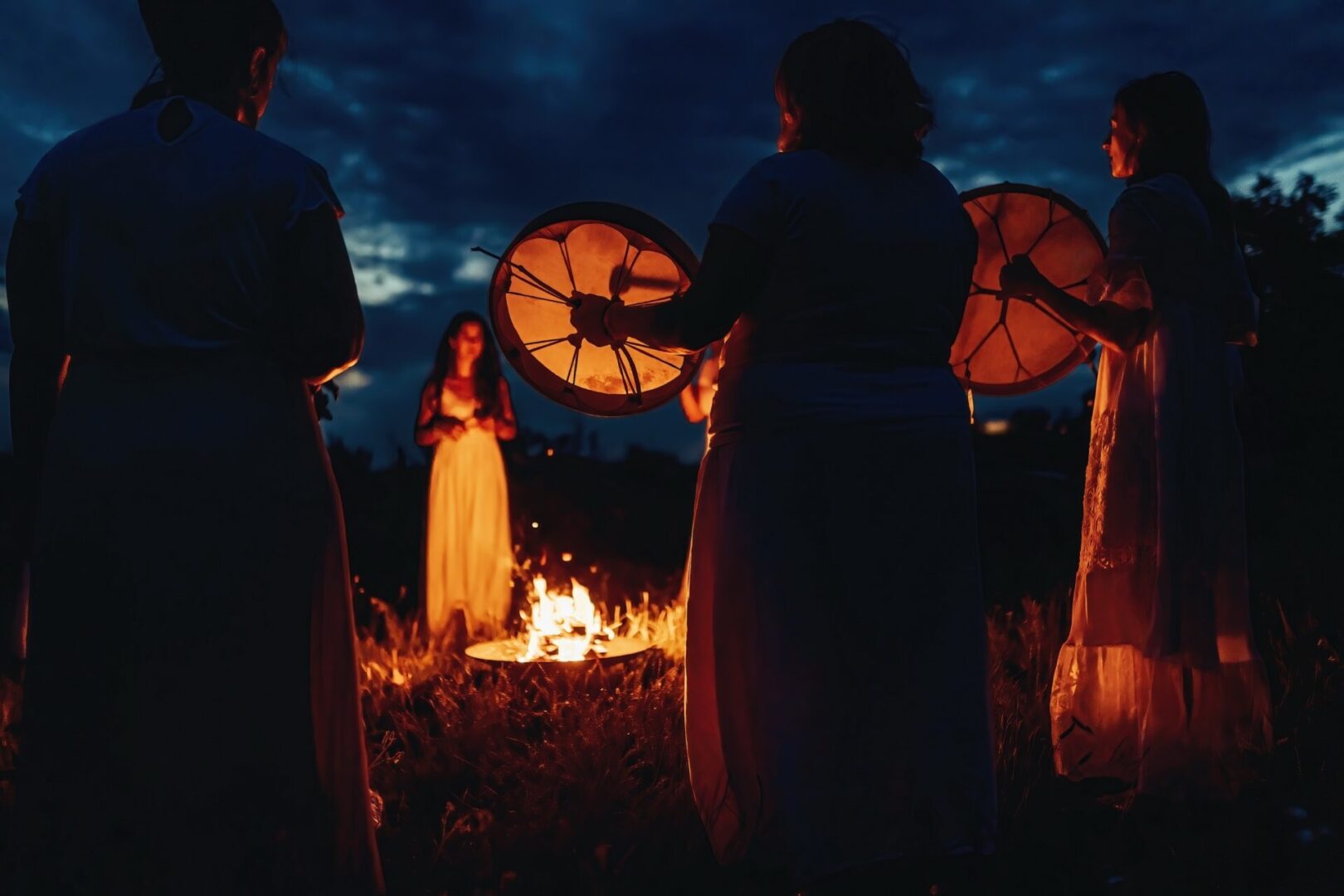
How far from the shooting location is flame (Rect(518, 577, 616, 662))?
541 centimetres

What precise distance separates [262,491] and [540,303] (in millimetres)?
1408

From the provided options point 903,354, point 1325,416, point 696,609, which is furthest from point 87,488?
point 1325,416

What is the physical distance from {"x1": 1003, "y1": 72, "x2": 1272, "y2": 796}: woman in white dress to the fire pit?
7.58 feet

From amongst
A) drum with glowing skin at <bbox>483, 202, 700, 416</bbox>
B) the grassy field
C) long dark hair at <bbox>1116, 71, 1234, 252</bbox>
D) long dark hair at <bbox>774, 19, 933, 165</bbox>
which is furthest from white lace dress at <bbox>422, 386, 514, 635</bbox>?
long dark hair at <bbox>774, 19, 933, 165</bbox>

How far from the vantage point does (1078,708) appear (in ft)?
13.1

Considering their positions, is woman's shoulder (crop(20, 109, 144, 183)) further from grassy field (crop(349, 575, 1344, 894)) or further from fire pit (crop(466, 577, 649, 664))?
fire pit (crop(466, 577, 649, 664))

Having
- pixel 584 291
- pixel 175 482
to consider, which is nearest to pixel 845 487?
pixel 584 291

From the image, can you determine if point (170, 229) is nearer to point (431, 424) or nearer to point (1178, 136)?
point (1178, 136)

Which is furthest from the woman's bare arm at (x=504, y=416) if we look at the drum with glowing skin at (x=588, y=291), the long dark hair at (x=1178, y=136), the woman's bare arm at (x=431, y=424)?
the long dark hair at (x=1178, y=136)

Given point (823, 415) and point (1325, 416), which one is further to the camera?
point (1325, 416)

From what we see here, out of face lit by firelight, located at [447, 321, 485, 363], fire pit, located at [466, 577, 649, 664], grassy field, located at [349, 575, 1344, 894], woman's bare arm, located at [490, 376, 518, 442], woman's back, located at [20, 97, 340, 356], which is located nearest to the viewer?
woman's back, located at [20, 97, 340, 356]

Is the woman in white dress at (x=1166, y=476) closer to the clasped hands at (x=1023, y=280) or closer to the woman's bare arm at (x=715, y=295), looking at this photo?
the clasped hands at (x=1023, y=280)

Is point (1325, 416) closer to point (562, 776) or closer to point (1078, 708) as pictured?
point (1078, 708)

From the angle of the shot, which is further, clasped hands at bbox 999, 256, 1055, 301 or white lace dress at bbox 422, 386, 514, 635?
white lace dress at bbox 422, 386, 514, 635
